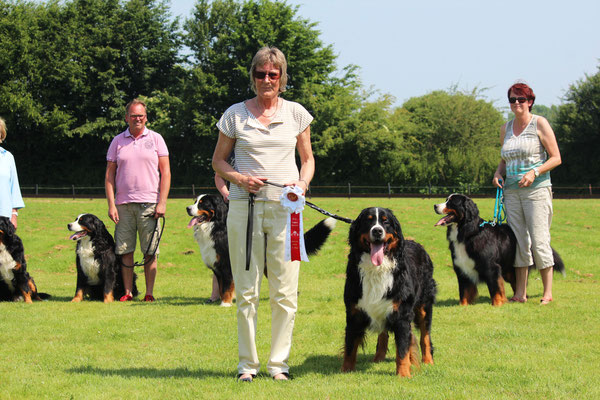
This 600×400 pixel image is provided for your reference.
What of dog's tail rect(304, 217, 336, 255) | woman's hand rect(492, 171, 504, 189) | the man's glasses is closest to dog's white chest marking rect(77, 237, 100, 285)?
dog's tail rect(304, 217, 336, 255)

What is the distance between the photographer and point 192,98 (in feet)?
112

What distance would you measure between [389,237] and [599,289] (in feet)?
19.3

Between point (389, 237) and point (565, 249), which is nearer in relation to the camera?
point (389, 237)

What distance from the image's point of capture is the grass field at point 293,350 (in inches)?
Result: 156

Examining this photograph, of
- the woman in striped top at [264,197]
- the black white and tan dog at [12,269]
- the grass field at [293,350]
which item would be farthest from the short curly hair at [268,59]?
the black white and tan dog at [12,269]

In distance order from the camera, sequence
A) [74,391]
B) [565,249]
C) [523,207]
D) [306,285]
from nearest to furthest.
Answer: [74,391], [523,207], [306,285], [565,249]

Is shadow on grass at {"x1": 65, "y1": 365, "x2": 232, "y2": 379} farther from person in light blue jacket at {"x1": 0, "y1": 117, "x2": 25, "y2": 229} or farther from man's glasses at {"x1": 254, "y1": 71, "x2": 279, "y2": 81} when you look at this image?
person in light blue jacket at {"x1": 0, "y1": 117, "x2": 25, "y2": 229}

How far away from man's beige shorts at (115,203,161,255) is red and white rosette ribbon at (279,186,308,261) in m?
3.83

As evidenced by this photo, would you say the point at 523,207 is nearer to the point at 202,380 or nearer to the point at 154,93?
the point at 202,380

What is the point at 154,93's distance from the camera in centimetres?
3731

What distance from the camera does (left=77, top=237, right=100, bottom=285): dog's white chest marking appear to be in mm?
7957

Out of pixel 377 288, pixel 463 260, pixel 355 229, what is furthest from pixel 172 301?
pixel 377 288

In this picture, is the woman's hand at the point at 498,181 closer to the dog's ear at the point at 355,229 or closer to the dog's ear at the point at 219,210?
the dog's ear at the point at 355,229

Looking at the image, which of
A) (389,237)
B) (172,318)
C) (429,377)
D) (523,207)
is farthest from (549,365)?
(172,318)
